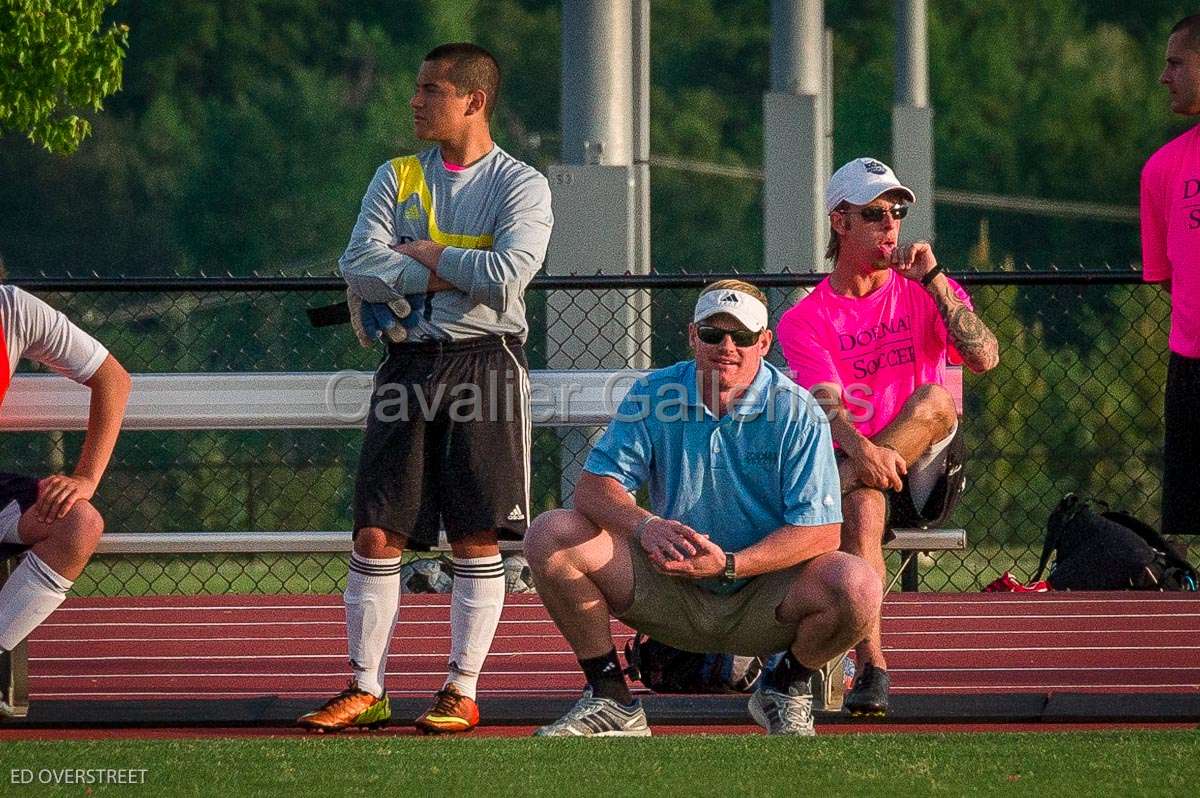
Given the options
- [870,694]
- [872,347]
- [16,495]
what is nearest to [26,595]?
[16,495]

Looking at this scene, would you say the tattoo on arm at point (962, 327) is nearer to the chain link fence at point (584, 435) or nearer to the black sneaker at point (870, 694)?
the black sneaker at point (870, 694)

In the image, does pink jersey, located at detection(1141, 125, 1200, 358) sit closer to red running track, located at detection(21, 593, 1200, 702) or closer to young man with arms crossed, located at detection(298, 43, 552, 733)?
red running track, located at detection(21, 593, 1200, 702)

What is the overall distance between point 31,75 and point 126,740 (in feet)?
31.9

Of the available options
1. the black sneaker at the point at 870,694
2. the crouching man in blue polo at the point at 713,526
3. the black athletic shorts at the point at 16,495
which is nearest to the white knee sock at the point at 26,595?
the black athletic shorts at the point at 16,495

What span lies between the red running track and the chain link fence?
1.19m

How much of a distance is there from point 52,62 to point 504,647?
8368 millimetres

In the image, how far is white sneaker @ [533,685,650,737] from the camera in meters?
5.86

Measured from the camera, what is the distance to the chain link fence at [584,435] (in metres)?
9.35

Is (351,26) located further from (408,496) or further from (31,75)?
(408,496)

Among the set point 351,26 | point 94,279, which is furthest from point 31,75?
point 351,26

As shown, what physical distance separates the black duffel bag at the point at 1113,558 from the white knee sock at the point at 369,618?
3.45m

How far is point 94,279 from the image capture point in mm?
8969

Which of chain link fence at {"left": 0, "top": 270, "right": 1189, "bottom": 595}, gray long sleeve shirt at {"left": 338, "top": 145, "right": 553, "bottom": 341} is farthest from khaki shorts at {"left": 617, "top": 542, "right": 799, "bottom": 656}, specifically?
chain link fence at {"left": 0, "top": 270, "right": 1189, "bottom": 595}

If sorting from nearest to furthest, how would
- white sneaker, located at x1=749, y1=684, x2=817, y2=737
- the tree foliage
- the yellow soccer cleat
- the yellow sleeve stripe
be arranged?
white sneaker, located at x1=749, y1=684, x2=817, y2=737 < the yellow soccer cleat < the yellow sleeve stripe < the tree foliage
